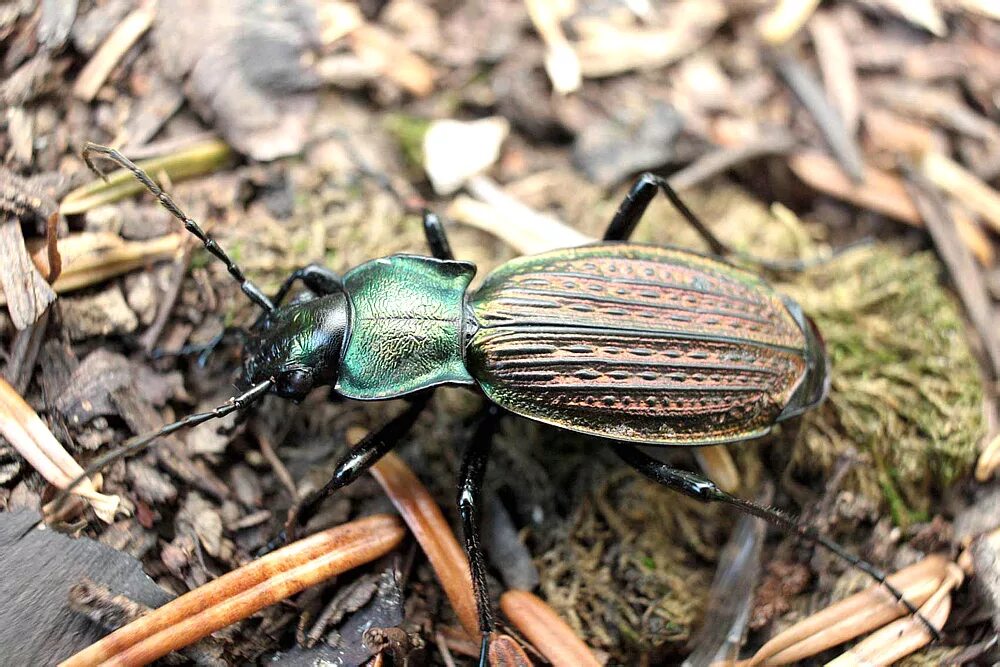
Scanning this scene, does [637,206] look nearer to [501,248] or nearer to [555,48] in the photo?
[501,248]

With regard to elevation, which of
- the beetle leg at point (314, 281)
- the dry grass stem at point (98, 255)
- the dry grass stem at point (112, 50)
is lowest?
the beetle leg at point (314, 281)

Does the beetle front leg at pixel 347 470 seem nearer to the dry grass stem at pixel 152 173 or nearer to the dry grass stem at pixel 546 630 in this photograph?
the dry grass stem at pixel 546 630

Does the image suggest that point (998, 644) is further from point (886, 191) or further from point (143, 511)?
point (143, 511)

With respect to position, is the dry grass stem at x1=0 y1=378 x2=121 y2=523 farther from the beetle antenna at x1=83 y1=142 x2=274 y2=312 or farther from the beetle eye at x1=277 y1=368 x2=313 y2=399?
the beetle antenna at x1=83 y1=142 x2=274 y2=312

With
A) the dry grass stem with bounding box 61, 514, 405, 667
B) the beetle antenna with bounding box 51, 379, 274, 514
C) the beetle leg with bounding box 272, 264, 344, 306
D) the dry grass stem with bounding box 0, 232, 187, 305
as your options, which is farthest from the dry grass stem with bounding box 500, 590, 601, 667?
the dry grass stem with bounding box 0, 232, 187, 305

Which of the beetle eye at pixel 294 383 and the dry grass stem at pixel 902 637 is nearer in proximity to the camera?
the dry grass stem at pixel 902 637

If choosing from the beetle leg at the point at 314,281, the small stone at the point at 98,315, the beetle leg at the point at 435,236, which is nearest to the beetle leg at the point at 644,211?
the beetle leg at the point at 435,236

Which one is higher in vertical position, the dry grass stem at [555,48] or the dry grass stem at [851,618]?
the dry grass stem at [555,48]
